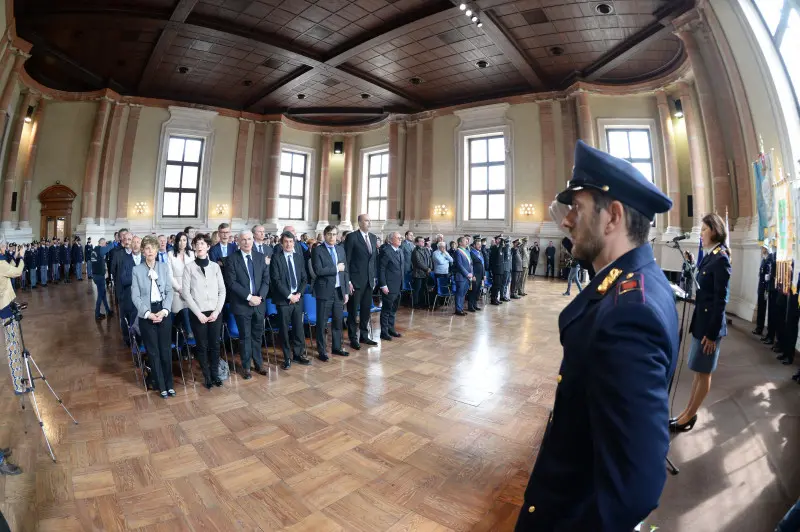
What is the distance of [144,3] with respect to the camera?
9117mm

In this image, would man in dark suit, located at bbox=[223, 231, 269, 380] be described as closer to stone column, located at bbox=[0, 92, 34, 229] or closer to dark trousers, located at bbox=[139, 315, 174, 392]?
dark trousers, located at bbox=[139, 315, 174, 392]

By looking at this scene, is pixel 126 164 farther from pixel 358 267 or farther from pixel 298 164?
pixel 358 267

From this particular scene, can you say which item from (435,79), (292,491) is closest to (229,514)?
(292,491)

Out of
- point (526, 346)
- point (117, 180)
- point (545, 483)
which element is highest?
point (117, 180)

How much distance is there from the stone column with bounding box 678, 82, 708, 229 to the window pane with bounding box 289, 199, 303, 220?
15958mm

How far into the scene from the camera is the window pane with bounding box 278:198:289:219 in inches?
720

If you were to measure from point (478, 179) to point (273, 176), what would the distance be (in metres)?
9.34

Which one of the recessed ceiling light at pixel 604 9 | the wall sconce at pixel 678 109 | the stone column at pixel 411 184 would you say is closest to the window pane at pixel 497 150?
the stone column at pixel 411 184

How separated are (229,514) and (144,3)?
1191cm

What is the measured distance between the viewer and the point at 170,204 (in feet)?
52.2

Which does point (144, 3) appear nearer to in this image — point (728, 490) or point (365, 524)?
point (365, 524)

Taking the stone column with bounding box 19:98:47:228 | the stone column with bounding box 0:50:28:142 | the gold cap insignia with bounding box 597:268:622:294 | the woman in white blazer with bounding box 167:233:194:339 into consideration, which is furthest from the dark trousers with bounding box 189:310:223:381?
the stone column with bounding box 19:98:47:228

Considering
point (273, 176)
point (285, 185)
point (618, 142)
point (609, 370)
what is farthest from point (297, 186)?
point (609, 370)

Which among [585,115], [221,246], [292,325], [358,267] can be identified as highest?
[585,115]
